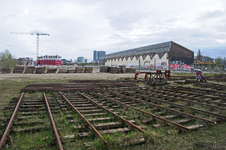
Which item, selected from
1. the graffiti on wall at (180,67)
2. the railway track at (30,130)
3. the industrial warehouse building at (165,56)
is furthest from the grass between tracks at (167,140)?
the industrial warehouse building at (165,56)

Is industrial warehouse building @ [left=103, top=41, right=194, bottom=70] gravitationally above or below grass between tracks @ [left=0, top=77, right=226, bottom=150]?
above

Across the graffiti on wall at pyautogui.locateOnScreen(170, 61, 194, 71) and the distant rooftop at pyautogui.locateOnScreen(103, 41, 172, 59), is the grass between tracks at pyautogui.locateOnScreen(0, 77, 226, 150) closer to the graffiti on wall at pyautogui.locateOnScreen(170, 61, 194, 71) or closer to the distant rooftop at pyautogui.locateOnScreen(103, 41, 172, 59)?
the graffiti on wall at pyautogui.locateOnScreen(170, 61, 194, 71)

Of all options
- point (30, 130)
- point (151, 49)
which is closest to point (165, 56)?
point (151, 49)

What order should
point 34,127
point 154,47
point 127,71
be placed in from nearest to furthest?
1. point 34,127
2. point 127,71
3. point 154,47

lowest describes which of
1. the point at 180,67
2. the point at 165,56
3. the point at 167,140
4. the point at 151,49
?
the point at 167,140

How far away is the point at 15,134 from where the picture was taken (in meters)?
4.52

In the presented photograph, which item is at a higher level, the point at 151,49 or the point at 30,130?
the point at 151,49

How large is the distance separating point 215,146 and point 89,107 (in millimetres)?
4637

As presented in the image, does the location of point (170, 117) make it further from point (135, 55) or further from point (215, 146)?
point (135, 55)

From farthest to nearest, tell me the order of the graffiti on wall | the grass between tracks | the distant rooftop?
the distant rooftop < the graffiti on wall < the grass between tracks

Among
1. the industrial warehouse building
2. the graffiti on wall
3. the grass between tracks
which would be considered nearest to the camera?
the grass between tracks

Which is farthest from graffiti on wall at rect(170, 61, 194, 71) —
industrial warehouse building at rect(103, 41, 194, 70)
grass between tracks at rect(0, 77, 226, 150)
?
grass between tracks at rect(0, 77, 226, 150)

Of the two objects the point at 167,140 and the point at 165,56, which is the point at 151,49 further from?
the point at 167,140

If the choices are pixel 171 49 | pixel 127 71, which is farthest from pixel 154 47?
pixel 127 71
